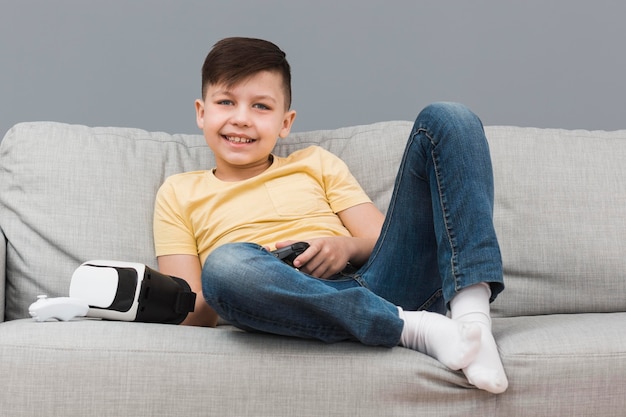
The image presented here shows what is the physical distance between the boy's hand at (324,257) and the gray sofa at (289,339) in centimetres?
19

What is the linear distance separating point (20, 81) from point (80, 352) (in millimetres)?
1278

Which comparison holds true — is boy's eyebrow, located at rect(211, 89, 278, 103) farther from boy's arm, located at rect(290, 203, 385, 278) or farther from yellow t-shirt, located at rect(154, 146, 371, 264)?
boy's arm, located at rect(290, 203, 385, 278)

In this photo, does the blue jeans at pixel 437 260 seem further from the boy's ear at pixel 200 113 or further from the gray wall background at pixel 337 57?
the gray wall background at pixel 337 57

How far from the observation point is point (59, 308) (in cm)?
137

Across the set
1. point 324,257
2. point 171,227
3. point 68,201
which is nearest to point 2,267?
point 68,201

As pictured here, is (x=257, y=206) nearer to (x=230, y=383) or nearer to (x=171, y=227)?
(x=171, y=227)

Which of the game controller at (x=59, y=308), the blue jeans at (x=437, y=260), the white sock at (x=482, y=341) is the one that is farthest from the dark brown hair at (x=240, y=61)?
the white sock at (x=482, y=341)

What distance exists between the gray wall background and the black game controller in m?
0.99

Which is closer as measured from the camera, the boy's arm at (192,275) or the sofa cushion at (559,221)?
the boy's arm at (192,275)

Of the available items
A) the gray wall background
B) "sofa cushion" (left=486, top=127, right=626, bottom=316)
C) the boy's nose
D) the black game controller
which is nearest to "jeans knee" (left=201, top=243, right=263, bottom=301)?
the black game controller

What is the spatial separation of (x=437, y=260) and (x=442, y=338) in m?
0.21

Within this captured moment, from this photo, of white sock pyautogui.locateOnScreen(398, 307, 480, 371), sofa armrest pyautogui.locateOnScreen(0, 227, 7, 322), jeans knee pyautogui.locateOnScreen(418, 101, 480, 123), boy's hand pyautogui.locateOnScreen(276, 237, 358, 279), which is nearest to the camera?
white sock pyautogui.locateOnScreen(398, 307, 480, 371)

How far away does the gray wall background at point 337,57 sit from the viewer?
233 centimetres

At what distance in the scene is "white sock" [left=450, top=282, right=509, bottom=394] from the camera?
4.04ft
